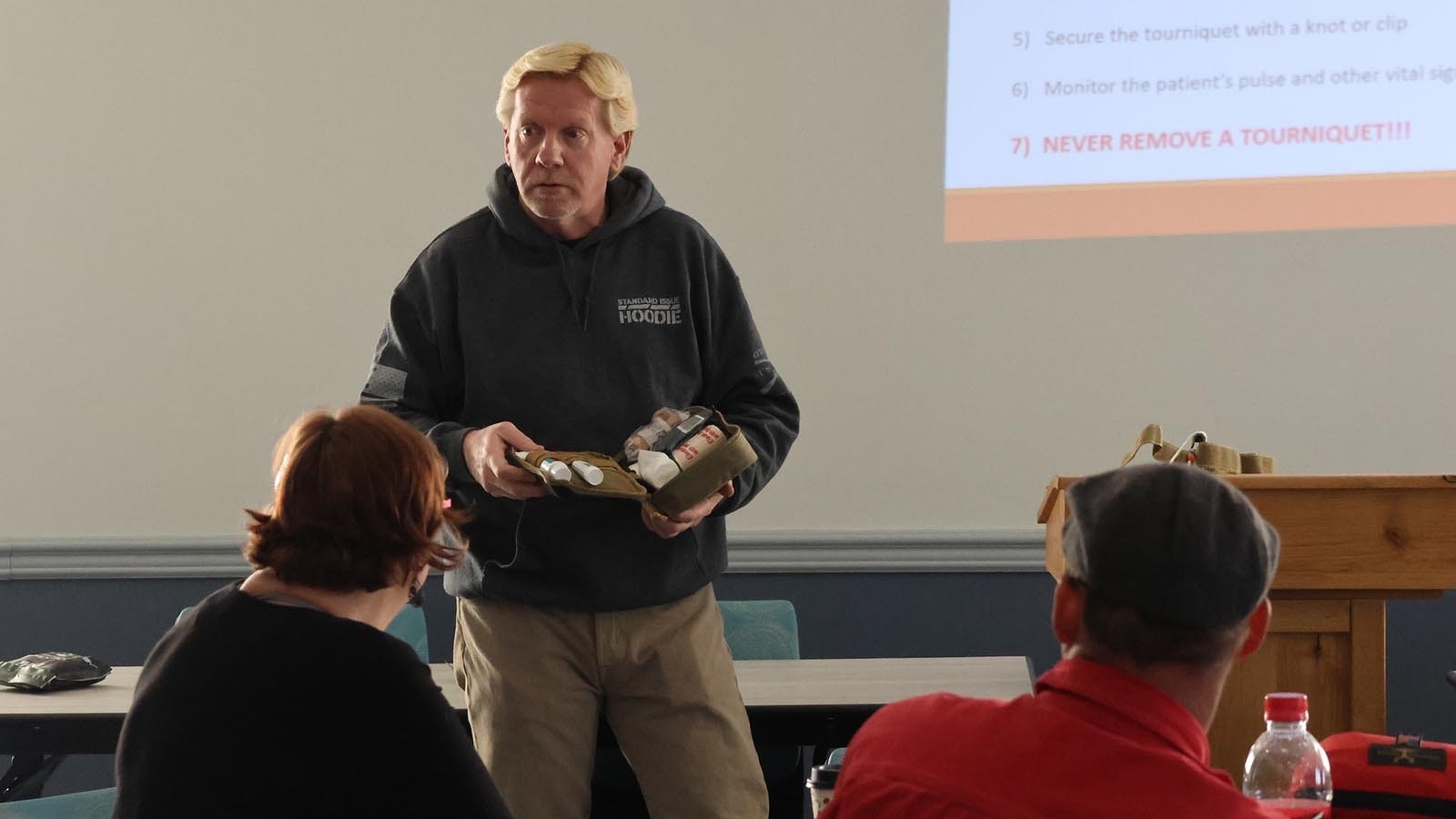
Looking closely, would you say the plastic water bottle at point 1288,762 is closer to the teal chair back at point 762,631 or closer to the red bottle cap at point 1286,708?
the red bottle cap at point 1286,708

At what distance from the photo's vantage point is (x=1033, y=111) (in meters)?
3.61

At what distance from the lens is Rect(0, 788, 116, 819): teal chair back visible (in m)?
2.11

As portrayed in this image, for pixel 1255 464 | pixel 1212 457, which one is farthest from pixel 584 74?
pixel 1255 464

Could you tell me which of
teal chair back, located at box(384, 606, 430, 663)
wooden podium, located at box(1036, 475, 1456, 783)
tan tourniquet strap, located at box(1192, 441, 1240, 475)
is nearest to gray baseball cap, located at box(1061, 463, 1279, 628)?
wooden podium, located at box(1036, 475, 1456, 783)

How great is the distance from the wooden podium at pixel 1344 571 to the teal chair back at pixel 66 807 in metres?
1.43

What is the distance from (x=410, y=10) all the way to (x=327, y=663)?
2.90 meters

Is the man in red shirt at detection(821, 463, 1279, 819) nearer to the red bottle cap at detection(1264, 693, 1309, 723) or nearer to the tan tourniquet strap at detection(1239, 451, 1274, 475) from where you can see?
the red bottle cap at detection(1264, 693, 1309, 723)

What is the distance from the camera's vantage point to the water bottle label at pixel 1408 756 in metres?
1.15

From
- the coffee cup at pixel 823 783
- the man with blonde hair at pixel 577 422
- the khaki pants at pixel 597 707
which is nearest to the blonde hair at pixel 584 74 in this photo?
the man with blonde hair at pixel 577 422

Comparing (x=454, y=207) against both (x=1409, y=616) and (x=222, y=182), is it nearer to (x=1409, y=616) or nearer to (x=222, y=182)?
(x=222, y=182)

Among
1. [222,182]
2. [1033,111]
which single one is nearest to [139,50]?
[222,182]

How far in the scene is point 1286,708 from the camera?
135 cm

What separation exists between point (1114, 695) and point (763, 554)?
9.19 ft

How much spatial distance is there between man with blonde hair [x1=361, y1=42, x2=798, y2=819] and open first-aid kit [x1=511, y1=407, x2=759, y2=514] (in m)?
0.04
